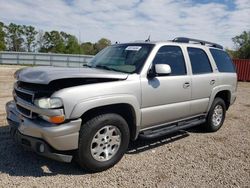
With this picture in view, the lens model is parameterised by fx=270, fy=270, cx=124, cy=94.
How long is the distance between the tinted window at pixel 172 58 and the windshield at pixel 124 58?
8.5 inches

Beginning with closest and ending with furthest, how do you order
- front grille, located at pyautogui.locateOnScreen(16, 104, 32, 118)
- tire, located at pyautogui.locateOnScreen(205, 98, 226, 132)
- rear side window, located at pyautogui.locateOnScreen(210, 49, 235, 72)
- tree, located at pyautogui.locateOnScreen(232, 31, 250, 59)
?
front grille, located at pyautogui.locateOnScreen(16, 104, 32, 118) → tire, located at pyautogui.locateOnScreen(205, 98, 226, 132) → rear side window, located at pyautogui.locateOnScreen(210, 49, 235, 72) → tree, located at pyautogui.locateOnScreen(232, 31, 250, 59)

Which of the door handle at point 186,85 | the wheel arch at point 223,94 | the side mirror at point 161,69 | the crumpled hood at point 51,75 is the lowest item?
the wheel arch at point 223,94

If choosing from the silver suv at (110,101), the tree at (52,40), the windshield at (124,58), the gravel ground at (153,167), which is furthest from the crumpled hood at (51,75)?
the tree at (52,40)

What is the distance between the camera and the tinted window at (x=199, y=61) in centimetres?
519

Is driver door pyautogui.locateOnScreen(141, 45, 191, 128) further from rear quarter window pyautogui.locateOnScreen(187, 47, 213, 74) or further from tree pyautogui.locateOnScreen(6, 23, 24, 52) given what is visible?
tree pyautogui.locateOnScreen(6, 23, 24, 52)

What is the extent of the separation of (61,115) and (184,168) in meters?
2.05

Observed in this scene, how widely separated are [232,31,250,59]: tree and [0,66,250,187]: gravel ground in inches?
1606

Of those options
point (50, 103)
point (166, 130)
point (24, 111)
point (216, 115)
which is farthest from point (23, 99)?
point (216, 115)

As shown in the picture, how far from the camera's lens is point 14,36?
5841 centimetres

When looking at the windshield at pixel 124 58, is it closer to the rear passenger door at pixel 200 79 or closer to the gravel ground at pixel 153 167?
the rear passenger door at pixel 200 79

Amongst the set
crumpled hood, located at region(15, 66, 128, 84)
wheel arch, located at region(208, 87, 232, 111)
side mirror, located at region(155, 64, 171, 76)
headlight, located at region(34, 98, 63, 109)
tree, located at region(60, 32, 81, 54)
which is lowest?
wheel arch, located at region(208, 87, 232, 111)

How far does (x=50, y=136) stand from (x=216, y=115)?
4115mm

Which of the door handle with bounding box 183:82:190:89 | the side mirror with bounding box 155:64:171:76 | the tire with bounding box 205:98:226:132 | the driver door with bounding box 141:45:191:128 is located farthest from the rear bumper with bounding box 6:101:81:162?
the tire with bounding box 205:98:226:132

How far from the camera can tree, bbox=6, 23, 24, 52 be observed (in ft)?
189
